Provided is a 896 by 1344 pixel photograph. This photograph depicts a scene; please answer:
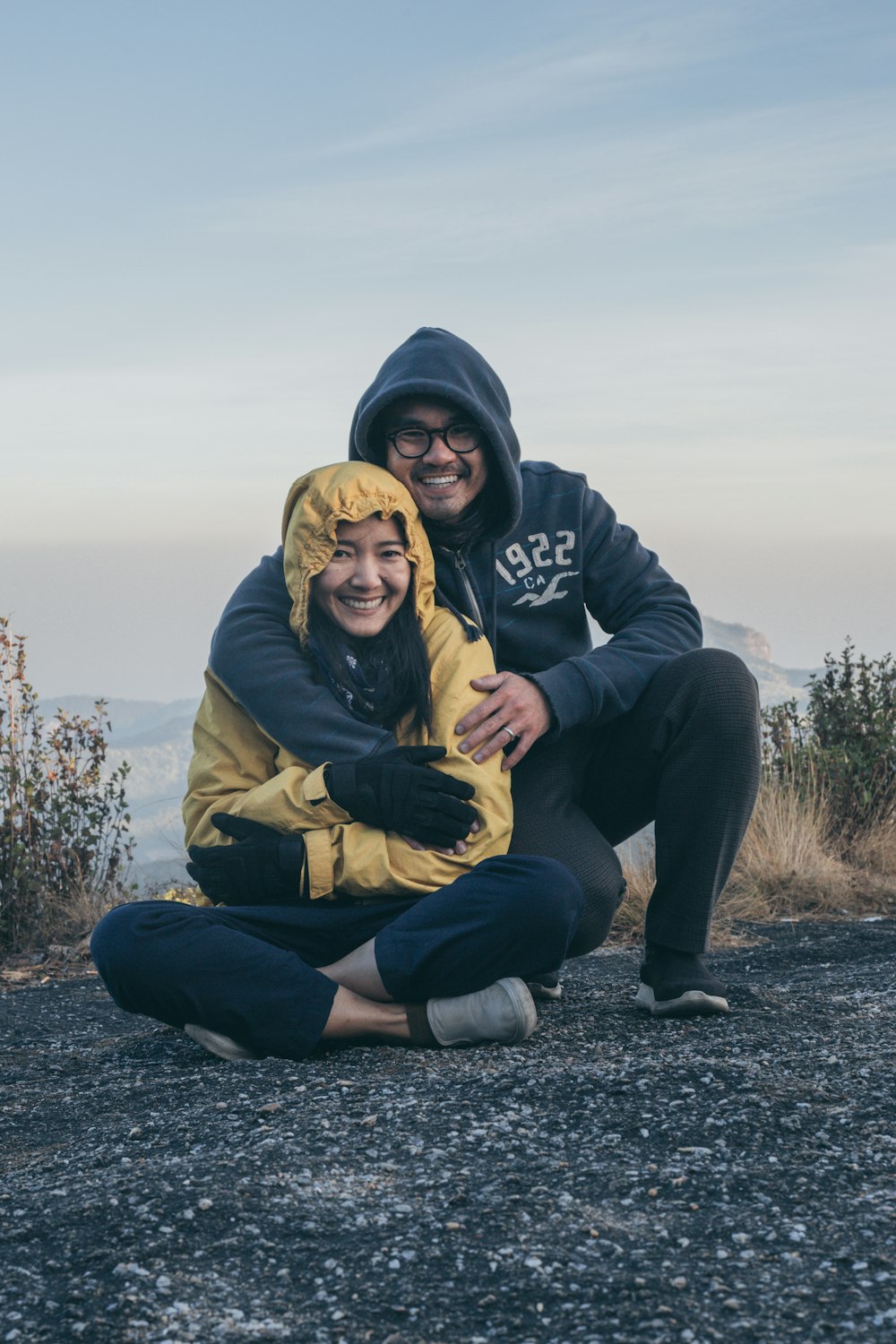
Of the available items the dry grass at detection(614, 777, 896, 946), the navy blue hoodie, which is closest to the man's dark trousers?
the navy blue hoodie

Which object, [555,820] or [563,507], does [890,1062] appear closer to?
[555,820]

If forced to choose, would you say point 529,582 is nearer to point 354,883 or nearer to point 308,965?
point 354,883

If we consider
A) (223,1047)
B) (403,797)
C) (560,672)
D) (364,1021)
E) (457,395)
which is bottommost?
(223,1047)

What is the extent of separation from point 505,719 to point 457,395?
0.91m

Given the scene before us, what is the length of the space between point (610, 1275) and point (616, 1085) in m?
0.76

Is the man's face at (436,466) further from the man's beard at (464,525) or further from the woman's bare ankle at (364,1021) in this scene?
the woman's bare ankle at (364,1021)

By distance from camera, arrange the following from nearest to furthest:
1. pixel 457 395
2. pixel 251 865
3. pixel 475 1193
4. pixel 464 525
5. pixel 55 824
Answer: pixel 475 1193, pixel 251 865, pixel 457 395, pixel 464 525, pixel 55 824

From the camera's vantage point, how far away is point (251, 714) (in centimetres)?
306

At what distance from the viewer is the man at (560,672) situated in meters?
3.08

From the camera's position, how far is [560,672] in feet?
10.4

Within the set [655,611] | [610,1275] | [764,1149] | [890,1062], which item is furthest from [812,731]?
[610,1275]

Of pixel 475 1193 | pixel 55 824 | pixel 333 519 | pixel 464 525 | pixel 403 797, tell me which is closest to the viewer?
pixel 475 1193

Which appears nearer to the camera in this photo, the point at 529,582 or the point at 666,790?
the point at 666,790

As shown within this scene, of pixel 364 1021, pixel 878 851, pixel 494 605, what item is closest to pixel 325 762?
pixel 364 1021
